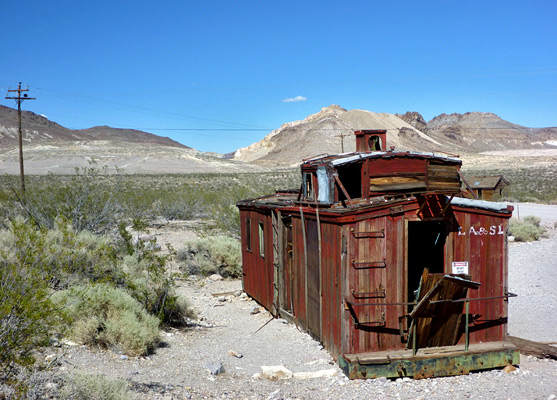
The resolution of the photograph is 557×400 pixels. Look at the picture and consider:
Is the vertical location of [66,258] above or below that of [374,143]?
below

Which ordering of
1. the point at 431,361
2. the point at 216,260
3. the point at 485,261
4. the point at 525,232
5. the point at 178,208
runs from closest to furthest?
1. the point at 431,361
2. the point at 485,261
3. the point at 216,260
4. the point at 525,232
5. the point at 178,208

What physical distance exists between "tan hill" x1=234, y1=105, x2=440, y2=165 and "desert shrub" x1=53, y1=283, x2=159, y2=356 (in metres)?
93.6

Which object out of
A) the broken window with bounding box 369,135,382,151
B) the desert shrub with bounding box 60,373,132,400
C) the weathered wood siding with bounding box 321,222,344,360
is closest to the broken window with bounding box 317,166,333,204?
the weathered wood siding with bounding box 321,222,344,360

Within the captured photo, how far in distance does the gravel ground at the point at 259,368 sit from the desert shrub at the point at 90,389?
0.57 metres

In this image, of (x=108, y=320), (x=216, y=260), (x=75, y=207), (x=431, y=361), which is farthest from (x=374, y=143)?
(x=75, y=207)

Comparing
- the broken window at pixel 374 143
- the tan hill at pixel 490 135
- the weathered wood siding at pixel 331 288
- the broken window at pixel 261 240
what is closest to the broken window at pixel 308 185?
the broken window at pixel 374 143

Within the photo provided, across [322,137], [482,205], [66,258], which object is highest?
[322,137]

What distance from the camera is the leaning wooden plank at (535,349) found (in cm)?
838

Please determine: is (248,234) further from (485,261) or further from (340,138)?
(340,138)

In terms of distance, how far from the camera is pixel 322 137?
110562 mm

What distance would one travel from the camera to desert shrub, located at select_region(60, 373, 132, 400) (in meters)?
5.24

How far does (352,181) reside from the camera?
9.51 m

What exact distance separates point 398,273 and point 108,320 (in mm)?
4543

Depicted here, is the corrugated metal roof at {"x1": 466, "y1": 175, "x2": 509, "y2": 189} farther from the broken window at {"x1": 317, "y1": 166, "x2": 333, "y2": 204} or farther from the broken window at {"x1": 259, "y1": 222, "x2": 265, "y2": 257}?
the broken window at {"x1": 317, "y1": 166, "x2": 333, "y2": 204}
